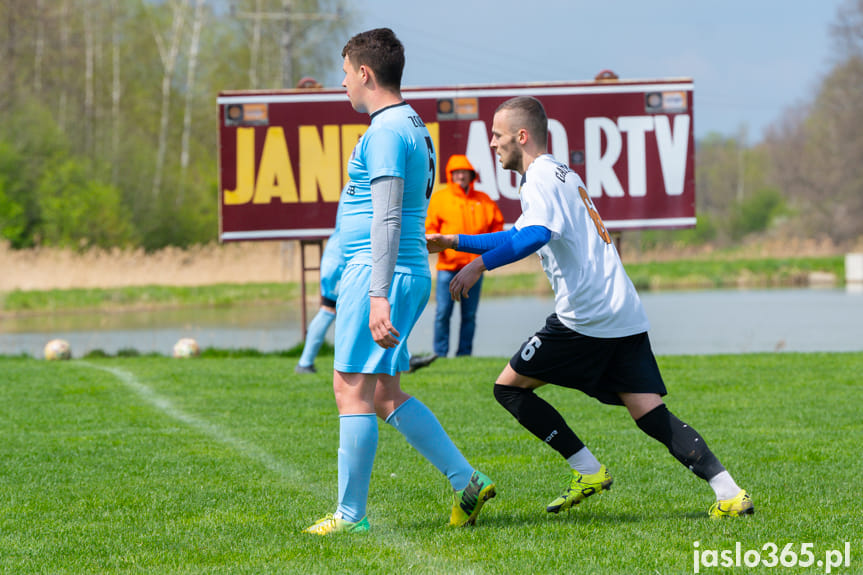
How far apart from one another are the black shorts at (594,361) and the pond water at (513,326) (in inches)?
410

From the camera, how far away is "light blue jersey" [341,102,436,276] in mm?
4539

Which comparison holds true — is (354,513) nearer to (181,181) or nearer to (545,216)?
(545,216)

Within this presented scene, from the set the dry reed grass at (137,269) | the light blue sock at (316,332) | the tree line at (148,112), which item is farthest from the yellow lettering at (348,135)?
the tree line at (148,112)

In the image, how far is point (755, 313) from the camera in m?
23.5

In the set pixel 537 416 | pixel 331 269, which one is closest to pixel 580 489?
pixel 537 416

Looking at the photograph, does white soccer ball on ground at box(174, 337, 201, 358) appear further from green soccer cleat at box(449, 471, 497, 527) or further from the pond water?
green soccer cleat at box(449, 471, 497, 527)

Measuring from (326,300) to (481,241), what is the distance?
666 centimetres

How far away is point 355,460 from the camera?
4.73m

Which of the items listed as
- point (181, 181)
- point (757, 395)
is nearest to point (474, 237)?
point (757, 395)

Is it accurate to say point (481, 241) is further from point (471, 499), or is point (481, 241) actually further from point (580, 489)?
point (580, 489)

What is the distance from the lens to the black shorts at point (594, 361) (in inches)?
196

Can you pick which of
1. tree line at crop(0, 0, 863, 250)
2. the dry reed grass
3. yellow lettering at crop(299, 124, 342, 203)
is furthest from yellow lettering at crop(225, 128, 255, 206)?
tree line at crop(0, 0, 863, 250)

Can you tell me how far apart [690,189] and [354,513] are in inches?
487

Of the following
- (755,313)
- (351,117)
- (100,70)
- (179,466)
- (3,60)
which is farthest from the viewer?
(100,70)
